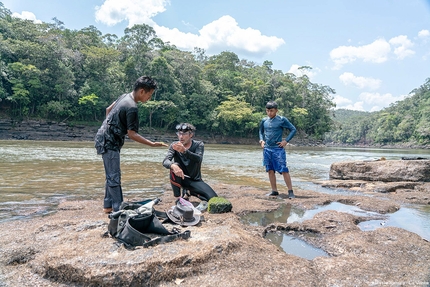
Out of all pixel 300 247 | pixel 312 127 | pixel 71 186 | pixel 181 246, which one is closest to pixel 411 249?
pixel 300 247

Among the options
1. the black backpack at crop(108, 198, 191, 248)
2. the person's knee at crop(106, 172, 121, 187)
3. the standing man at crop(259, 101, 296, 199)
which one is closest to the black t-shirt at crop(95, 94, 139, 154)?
the person's knee at crop(106, 172, 121, 187)

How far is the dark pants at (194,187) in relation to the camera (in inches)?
183

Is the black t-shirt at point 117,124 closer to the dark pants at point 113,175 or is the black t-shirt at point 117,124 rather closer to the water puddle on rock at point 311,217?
the dark pants at point 113,175

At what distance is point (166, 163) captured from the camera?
14.7ft

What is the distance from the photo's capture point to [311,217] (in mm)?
4379

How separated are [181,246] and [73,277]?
83cm

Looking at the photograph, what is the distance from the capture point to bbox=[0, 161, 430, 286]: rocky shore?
7.20 ft

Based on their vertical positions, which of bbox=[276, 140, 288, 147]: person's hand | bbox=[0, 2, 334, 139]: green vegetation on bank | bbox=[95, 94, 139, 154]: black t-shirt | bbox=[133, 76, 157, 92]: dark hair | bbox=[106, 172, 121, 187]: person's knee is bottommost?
bbox=[106, 172, 121, 187]: person's knee

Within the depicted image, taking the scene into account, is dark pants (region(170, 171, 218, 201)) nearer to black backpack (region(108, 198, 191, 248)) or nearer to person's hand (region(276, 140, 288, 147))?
black backpack (region(108, 198, 191, 248))

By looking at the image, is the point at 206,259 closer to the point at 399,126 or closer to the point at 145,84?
the point at 145,84

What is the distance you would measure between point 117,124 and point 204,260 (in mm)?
2075

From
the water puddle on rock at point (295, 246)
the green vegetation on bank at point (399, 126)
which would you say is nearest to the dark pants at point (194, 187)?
the water puddle on rock at point (295, 246)

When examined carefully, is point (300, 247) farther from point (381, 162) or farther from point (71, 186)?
point (381, 162)

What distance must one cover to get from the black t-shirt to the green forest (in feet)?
128
